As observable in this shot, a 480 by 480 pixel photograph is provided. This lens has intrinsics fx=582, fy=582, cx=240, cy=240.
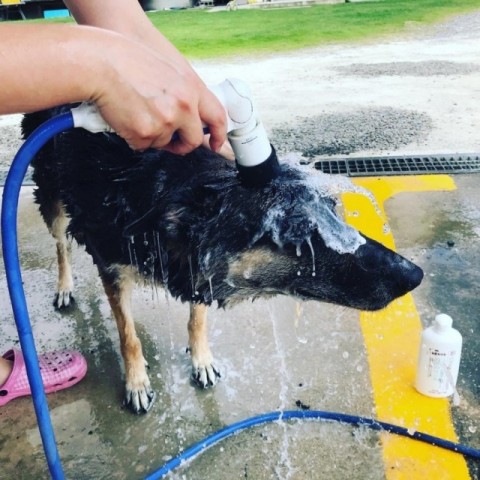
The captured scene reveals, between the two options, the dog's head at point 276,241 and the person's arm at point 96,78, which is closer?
the person's arm at point 96,78

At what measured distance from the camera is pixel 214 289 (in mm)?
2338

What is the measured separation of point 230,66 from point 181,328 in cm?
733

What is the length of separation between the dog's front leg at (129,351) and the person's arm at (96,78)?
1.40 meters

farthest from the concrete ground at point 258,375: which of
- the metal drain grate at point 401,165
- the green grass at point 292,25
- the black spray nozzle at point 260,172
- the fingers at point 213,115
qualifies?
the green grass at point 292,25

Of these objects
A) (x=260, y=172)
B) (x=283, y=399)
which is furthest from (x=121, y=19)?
(x=283, y=399)

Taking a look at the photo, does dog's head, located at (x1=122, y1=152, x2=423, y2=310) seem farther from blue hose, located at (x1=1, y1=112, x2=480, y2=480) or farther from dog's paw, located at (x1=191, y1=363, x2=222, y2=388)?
dog's paw, located at (x1=191, y1=363, x2=222, y2=388)

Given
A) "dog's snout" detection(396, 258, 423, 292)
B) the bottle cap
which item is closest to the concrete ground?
the bottle cap

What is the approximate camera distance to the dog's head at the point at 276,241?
2.03 metres

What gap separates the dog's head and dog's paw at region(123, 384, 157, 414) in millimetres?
883

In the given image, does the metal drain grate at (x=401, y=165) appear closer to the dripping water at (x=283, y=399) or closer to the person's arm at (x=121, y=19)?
the dripping water at (x=283, y=399)

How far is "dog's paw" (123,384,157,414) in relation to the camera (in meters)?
2.87

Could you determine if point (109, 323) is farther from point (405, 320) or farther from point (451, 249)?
point (451, 249)

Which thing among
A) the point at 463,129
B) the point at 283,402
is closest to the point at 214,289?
the point at 283,402

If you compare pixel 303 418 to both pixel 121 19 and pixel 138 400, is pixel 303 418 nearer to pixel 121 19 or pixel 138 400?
pixel 138 400
